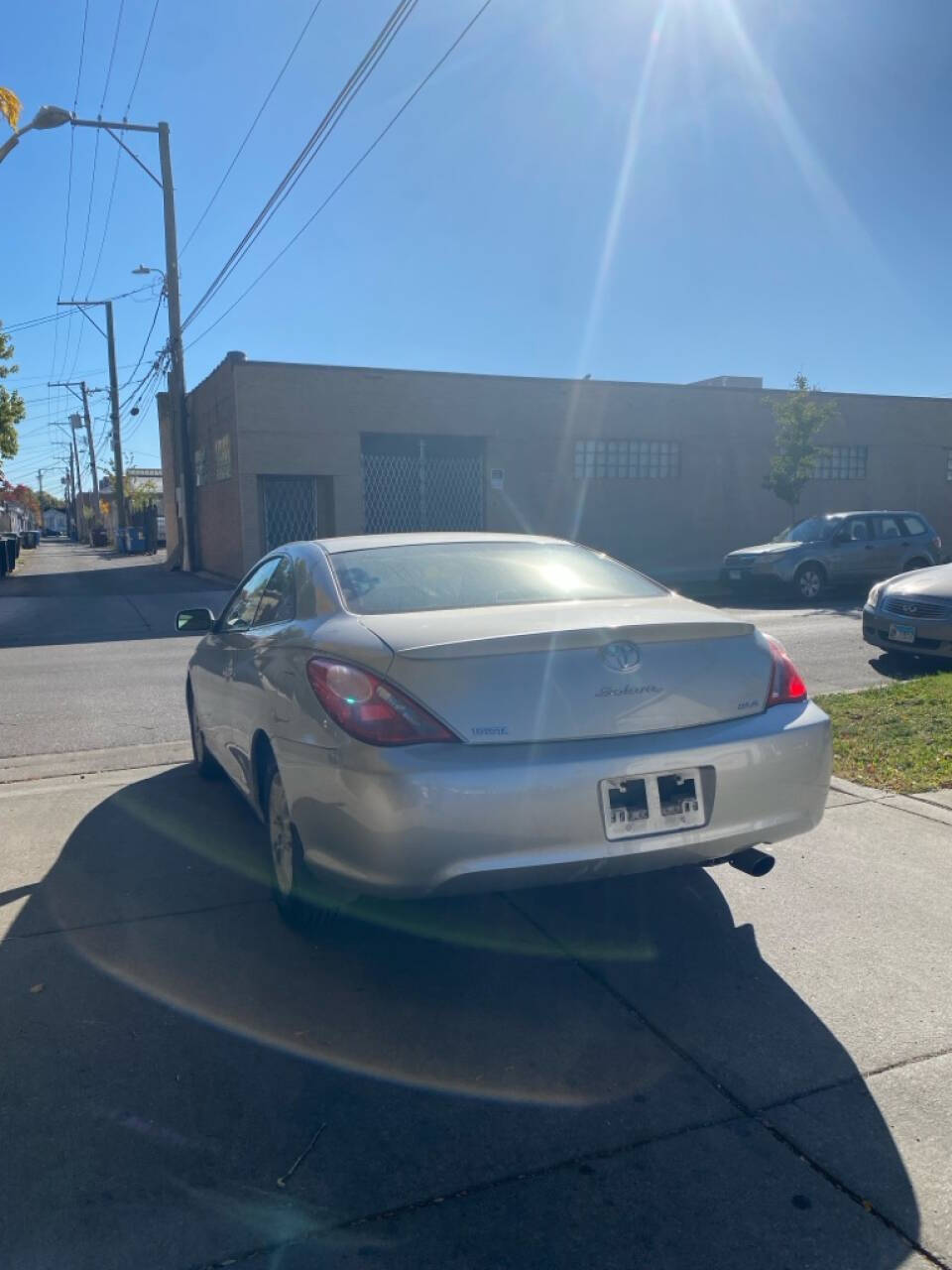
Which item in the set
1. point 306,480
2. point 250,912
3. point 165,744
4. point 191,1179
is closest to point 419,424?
point 306,480

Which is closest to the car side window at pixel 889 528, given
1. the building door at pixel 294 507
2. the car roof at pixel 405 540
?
the building door at pixel 294 507

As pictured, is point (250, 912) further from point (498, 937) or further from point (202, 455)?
point (202, 455)

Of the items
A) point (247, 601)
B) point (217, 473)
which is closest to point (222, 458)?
point (217, 473)

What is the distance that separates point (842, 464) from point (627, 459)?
7.23 m

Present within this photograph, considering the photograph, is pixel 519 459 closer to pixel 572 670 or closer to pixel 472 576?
pixel 472 576

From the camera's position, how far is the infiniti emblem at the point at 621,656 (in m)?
3.50

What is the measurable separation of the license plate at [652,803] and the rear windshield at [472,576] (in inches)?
38.5

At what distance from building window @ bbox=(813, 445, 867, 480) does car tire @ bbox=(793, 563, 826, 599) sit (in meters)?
11.4

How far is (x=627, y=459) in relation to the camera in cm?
2752

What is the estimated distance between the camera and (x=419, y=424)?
25.0 meters

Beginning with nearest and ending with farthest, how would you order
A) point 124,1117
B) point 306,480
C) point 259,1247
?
point 259,1247
point 124,1117
point 306,480

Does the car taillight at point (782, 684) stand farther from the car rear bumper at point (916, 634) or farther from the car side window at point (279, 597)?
the car rear bumper at point (916, 634)

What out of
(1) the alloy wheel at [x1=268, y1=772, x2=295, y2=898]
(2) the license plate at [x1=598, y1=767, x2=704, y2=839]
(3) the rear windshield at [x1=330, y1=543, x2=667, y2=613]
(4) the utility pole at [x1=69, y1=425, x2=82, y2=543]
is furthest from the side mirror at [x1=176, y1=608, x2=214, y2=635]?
(4) the utility pole at [x1=69, y1=425, x2=82, y2=543]

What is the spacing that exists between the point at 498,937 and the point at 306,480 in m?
21.6
